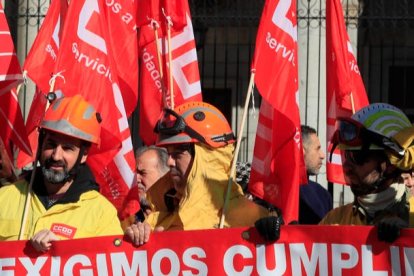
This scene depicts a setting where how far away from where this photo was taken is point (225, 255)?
6941 mm

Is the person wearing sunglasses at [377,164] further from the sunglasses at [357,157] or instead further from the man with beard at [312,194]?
the man with beard at [312,194]

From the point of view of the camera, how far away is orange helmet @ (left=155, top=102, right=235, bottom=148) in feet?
25.7

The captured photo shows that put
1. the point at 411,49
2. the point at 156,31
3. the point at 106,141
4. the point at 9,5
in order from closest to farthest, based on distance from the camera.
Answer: the point at 106,141 → the point at 156,31 → the point at 9,5 → the point at 411,49

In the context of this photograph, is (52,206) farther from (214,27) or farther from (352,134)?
(214,27)

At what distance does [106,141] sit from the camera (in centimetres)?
822

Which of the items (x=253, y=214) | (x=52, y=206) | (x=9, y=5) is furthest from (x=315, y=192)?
(x=9, y=5)

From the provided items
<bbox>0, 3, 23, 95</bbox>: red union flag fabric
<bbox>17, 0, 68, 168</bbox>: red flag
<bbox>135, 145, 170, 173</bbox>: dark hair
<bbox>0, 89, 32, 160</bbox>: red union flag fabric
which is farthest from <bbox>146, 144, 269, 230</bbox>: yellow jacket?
<bbox>135, 145, 170, 173</bbox>: dark hair

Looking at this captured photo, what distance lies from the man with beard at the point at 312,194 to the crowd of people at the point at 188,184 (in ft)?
3.68

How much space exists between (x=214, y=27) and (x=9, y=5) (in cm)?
259

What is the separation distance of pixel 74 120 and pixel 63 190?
0.34 m

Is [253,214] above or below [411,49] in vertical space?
above

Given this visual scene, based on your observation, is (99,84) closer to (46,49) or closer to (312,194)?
(46,49)

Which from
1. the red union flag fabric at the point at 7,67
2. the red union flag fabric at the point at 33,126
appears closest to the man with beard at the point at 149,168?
the red union flag fabric at the point at 33,126

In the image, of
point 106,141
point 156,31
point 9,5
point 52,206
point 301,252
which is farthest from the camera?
point 9,5
